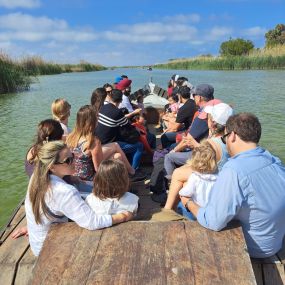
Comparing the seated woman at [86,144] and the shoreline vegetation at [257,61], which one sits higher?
the seated woman at [86,144]

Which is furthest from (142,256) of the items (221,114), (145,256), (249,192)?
(221,114)

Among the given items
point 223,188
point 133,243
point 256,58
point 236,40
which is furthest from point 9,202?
point 236,40

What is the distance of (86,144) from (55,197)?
137 centimetres

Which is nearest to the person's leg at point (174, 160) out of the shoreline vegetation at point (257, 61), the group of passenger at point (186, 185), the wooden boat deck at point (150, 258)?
the group of passenger at point (186, 185)

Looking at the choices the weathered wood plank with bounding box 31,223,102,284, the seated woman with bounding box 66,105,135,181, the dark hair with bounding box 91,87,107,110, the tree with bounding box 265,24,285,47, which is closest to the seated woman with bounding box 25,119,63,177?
the seated woman with bounding box 66,105,135,181

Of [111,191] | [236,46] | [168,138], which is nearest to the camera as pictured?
[111,191]

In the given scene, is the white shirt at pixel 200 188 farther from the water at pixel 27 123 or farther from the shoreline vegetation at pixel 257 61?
the shoreline vegetation at pixel 257 61

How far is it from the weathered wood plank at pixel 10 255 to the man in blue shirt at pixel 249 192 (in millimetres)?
1505

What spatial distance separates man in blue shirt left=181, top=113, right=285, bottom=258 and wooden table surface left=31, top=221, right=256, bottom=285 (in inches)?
4.9

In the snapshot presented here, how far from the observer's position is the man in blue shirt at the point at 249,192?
2.21m

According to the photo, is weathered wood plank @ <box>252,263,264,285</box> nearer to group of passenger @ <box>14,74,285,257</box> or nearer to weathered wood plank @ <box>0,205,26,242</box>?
group of passenger @ <box>14,74,285,257</box>

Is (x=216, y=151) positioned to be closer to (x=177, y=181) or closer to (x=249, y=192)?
(x=177, y=181)

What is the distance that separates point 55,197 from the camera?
247 centimetres

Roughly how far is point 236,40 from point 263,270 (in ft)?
242
